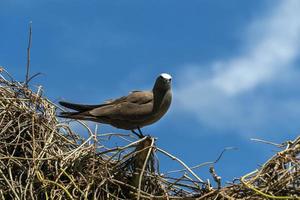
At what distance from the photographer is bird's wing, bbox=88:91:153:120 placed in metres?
4.97

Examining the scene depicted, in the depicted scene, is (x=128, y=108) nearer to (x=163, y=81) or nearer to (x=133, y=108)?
(x=133, y=108)

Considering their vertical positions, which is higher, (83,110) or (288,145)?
(83,110)

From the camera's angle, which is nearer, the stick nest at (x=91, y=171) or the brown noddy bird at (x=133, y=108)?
the stick nest at (x=91, y=171)

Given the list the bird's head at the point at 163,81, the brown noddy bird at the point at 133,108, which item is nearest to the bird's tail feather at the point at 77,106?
the brown noddy bird at the point at 133,108

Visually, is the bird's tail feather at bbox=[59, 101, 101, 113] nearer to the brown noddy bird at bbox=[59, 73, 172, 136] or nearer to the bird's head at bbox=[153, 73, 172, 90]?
the brown noddy bird at bbox=[59, 73, 172, 136]

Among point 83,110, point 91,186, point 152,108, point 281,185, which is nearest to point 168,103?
point 152,108

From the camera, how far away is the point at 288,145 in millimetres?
4004

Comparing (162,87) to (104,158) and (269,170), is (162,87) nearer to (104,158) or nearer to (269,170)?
(104,158)

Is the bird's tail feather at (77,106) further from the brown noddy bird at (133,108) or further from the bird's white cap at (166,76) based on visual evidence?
the bird's white cap at (166,76)

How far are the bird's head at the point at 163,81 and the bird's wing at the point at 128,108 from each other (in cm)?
11

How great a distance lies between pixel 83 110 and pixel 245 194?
1486mm

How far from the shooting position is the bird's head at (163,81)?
4.97m

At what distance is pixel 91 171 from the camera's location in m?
4.38

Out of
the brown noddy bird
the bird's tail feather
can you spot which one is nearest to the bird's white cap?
the brown noddy bird
